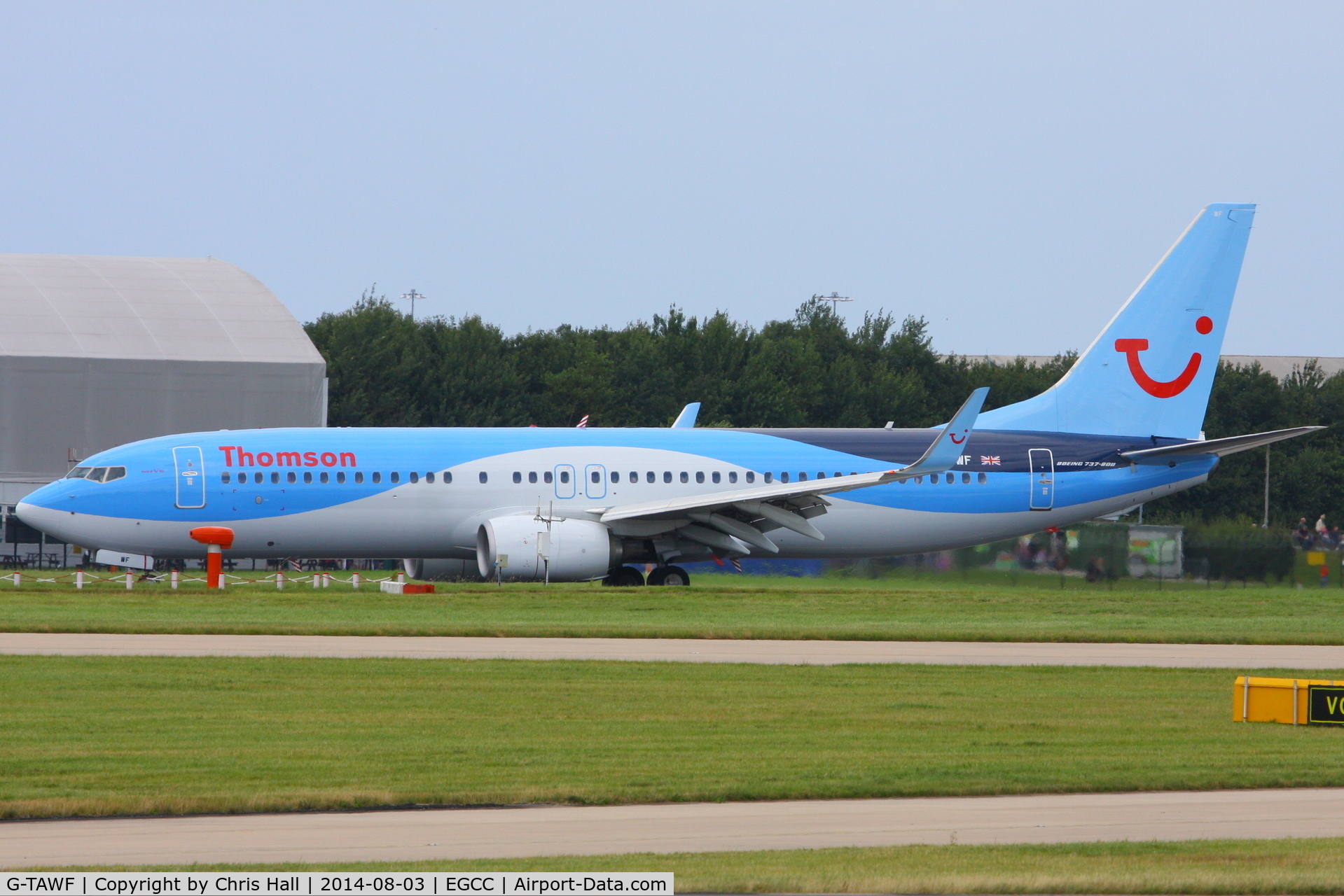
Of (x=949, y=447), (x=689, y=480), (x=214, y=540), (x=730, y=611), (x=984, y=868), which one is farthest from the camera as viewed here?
(x=689, y=480)

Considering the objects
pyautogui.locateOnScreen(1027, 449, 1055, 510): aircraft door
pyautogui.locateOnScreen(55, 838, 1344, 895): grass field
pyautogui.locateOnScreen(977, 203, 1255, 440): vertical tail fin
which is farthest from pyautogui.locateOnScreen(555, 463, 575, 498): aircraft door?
pyautogui.locateOnScreen(55, 838, 1344, 895): grass field

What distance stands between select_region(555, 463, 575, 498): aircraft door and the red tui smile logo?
531 inches

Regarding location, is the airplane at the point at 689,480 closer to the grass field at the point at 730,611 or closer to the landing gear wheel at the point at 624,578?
the landing gear wheel at the point at 624,578

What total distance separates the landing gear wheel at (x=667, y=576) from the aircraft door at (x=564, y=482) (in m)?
2.59

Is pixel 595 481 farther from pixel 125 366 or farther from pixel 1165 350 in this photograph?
pixel 125 366

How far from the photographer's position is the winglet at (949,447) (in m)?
33.3

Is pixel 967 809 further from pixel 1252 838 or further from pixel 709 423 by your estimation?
pixel 709 423

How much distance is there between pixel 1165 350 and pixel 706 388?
43576mm

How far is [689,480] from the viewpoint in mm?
37031

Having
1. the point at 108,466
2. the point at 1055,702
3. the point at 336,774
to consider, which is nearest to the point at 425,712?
the point at 336,774

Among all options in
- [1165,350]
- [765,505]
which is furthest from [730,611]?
[1165,350]

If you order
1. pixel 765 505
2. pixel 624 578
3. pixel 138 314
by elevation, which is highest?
pixel 138 314

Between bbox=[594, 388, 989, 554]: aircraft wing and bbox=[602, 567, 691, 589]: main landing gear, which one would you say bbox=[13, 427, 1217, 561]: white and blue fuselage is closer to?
bbox=[602, 567, 691, 589]: main landing gear

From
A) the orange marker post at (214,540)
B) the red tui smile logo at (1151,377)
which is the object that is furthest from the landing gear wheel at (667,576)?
the red tui smile logo at (1151,377)
